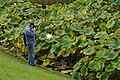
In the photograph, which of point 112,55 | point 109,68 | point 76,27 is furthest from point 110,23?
point 109,68

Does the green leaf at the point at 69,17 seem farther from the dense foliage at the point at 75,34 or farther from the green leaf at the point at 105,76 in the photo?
the green leaf at the point at 105,76

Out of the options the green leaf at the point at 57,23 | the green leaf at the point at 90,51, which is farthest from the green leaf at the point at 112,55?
the green leaf at the point at 57,23

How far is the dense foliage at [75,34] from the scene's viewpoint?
8.56 meters

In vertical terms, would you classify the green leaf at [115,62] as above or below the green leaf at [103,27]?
below

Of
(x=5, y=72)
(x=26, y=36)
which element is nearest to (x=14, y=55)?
(x=26, y=36)

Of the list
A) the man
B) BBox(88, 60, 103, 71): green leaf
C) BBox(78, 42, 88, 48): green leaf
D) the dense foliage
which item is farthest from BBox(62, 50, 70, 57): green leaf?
BBox(88, 60, 103, 71): green leaf

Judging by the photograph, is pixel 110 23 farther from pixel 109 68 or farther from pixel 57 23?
pixel 109 68

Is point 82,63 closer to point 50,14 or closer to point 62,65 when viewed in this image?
point 62,65

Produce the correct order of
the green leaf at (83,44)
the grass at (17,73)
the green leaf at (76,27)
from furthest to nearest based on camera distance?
the green leaf at (76,27) → the green leaf at (83,44) → the grass at (17,73)

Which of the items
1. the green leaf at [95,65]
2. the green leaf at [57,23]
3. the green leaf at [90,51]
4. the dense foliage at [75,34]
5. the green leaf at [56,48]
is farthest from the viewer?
the green leaf at [57,23]

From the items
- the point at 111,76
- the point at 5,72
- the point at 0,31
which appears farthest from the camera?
the point at 0,31

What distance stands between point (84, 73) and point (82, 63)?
36 centimetres

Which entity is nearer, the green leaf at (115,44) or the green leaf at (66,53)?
the green leaf at (115,44)

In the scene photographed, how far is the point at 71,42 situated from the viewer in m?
9.68
